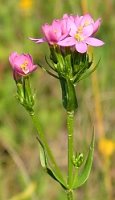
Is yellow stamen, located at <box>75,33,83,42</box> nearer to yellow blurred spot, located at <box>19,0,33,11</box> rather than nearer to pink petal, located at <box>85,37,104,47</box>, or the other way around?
pink petal, located at <box>85,37,104,47</box>

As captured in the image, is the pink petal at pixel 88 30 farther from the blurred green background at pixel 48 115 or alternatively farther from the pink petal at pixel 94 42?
the blurred green background at pixel 48 115

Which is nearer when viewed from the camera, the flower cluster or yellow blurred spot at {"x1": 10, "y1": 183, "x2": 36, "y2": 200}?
the flower cluster

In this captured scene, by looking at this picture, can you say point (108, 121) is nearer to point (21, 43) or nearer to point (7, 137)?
point (7, 137)

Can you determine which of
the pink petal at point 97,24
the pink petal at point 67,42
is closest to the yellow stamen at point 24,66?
the pink petal at point 67,42

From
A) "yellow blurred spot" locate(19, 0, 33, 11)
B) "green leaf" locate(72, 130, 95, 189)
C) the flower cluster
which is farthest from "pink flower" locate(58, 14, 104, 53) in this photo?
"yellow blurred spot" locate(19, 0, 33, 11)

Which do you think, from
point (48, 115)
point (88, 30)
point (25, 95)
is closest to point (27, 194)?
point (48, 115)

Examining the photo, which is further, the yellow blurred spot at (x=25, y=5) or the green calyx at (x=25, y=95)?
the yellow blurred spot at (x=25, y=5)

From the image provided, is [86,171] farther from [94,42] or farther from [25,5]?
[25,5]
